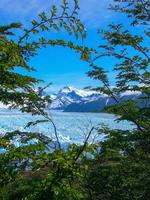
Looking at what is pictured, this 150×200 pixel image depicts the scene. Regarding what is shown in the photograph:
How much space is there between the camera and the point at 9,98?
4980mm

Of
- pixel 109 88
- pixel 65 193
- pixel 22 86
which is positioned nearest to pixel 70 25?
pixel 22 86

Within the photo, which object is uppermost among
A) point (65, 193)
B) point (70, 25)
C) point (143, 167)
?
point (70, 25)

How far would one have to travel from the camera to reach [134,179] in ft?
32.7

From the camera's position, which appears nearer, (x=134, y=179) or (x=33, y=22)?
(x=33, y=22)

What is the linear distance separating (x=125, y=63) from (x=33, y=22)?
7863 millimetres

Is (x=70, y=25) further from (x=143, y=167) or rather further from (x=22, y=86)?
(x=143, y=167)

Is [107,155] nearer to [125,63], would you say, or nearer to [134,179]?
[134,179]

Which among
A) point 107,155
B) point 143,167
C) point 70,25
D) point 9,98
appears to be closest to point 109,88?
point 107,155

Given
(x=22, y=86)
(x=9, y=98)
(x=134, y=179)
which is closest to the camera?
(x=22, y=86)

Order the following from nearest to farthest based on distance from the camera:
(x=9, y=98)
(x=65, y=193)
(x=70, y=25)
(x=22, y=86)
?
(x=65, y=193), (x=70, y=25), (x=22, y=86), (x=9, y=98)

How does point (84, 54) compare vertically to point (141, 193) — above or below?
above

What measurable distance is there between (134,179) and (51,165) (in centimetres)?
672

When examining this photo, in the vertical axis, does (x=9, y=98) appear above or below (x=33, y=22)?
below

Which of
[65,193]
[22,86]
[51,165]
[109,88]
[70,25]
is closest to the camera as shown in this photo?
[65,193]
